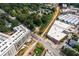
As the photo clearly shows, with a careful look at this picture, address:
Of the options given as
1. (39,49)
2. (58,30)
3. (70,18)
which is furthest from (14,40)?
(70,18)

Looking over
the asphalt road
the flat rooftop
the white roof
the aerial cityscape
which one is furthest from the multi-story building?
the flat rooftop

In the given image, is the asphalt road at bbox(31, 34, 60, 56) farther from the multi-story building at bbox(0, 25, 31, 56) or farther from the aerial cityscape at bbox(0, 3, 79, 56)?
the multi-story building at bbox(0, 25, 31, 56)

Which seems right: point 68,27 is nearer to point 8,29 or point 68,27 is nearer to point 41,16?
point 41,16

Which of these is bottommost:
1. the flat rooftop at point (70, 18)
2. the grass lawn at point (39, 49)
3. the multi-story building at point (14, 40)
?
the grass lawn at point (39, 49)

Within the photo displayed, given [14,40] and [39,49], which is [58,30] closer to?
[39,49]

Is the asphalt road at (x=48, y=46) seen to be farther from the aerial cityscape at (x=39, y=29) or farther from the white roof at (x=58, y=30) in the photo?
the white roof at (x=58, y=30)

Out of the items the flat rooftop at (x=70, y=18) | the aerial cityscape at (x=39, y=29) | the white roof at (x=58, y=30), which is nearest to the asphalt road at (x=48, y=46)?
the aerial cityscape at (x=39, y=29)

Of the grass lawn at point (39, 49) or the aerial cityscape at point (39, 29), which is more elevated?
the aerial cityscape at point (39, 29)
